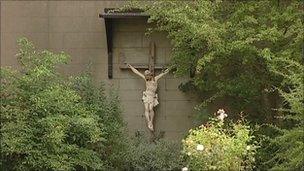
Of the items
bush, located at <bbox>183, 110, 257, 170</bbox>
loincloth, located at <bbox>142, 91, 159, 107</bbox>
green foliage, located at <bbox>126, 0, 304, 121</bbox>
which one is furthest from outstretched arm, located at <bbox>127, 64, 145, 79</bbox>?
bush, located at <bbox>183, 110, 257, 170</bbox>

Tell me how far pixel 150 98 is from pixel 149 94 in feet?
0.31

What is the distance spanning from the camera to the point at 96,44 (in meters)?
13.0

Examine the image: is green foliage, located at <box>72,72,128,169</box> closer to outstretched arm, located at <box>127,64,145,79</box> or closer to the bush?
outstretched arm, located at <box>127,64,145,79</box>

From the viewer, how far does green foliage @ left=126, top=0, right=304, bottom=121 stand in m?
10.2

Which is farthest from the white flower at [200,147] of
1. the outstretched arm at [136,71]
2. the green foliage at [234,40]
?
the outstretched arm at [136,71]

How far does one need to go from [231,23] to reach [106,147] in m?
3.26

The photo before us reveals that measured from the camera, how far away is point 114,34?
1285 cm

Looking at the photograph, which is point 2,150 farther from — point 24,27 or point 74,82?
point 24,27

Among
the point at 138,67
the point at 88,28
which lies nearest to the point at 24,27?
the point at 88,28

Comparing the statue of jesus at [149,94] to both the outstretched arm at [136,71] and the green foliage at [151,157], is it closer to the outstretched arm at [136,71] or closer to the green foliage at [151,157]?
the outstretched arm at [136,71]

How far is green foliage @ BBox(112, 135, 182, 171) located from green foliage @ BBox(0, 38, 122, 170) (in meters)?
0.67

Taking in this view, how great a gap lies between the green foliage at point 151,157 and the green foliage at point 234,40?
5.11 ft

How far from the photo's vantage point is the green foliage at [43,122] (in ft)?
29.2

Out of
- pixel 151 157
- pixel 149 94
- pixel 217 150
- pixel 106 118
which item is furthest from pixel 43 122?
pixel 149 94
